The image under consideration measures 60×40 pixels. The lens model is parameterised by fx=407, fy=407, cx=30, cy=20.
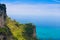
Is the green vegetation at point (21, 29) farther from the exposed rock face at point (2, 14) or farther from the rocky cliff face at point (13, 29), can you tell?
the exposed rock face at point (2, 14)

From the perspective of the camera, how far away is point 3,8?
14.9 metres

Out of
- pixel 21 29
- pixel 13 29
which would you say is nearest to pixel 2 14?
pixel 13 29

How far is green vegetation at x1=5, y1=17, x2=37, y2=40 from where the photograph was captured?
1544 cm

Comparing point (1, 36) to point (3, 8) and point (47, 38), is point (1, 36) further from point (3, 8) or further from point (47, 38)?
point (47, 38)

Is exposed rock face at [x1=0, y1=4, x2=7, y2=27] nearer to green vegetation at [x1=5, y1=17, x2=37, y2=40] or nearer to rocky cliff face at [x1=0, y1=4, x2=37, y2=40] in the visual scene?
rocky cliff face at [x1=0, y1=4, x2=37, y2=40]

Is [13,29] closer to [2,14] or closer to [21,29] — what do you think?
[21,29]

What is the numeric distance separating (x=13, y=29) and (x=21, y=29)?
28.6 inches

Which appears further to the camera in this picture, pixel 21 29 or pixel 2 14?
pixel 21 29

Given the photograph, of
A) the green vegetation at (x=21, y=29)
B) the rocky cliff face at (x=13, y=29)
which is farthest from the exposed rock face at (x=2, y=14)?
the green vegetation at (x=21, y=29)

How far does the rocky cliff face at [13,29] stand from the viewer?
13.4m

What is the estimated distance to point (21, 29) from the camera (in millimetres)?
16328

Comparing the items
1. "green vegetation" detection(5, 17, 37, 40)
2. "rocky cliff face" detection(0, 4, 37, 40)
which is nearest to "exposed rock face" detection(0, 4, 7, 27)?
"rocky cliff face" detection(0, 4, 37, 40)

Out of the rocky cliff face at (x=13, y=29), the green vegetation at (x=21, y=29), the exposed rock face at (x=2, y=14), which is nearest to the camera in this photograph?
the rocky cliff face at (x=13, y=29)

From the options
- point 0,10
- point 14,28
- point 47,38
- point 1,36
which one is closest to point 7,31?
point 1,36
